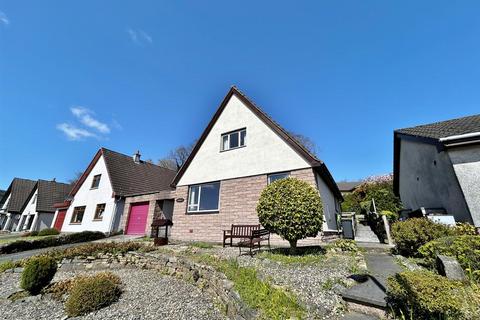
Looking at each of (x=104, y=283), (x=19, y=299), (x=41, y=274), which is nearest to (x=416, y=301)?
(x=104, y=283)

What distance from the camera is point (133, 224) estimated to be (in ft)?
53.7

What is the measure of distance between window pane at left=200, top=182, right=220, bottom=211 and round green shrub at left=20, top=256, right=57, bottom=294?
6765mm

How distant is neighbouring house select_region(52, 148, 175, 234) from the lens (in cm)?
1703

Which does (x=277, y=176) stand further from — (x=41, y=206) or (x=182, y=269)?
(x=41, y=206)

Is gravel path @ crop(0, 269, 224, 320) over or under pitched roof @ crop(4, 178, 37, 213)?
under

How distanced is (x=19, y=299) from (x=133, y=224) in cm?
1019

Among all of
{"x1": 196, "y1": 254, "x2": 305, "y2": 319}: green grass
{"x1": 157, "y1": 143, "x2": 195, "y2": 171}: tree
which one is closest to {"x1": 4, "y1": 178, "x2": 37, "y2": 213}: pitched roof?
{"x1": 157, "y1": 143, "x2": 195, "y2": 171}: tree

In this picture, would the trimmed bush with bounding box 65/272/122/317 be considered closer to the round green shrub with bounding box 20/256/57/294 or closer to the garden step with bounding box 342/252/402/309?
the round green shrub with bounding box 20/256/57/294

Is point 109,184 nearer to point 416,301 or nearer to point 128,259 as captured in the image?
point 128,259

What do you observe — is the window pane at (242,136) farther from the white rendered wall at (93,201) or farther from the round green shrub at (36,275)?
the white rendered wall at (93,201)

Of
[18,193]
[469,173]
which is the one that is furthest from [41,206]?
[469,173]

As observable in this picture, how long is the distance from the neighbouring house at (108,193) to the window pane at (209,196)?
5769 millimetres

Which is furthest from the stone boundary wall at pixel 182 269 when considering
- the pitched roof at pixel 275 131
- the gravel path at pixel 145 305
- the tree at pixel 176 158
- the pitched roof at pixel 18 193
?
the pitched roof at pixel 18 193

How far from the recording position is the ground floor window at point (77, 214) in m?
20.3
